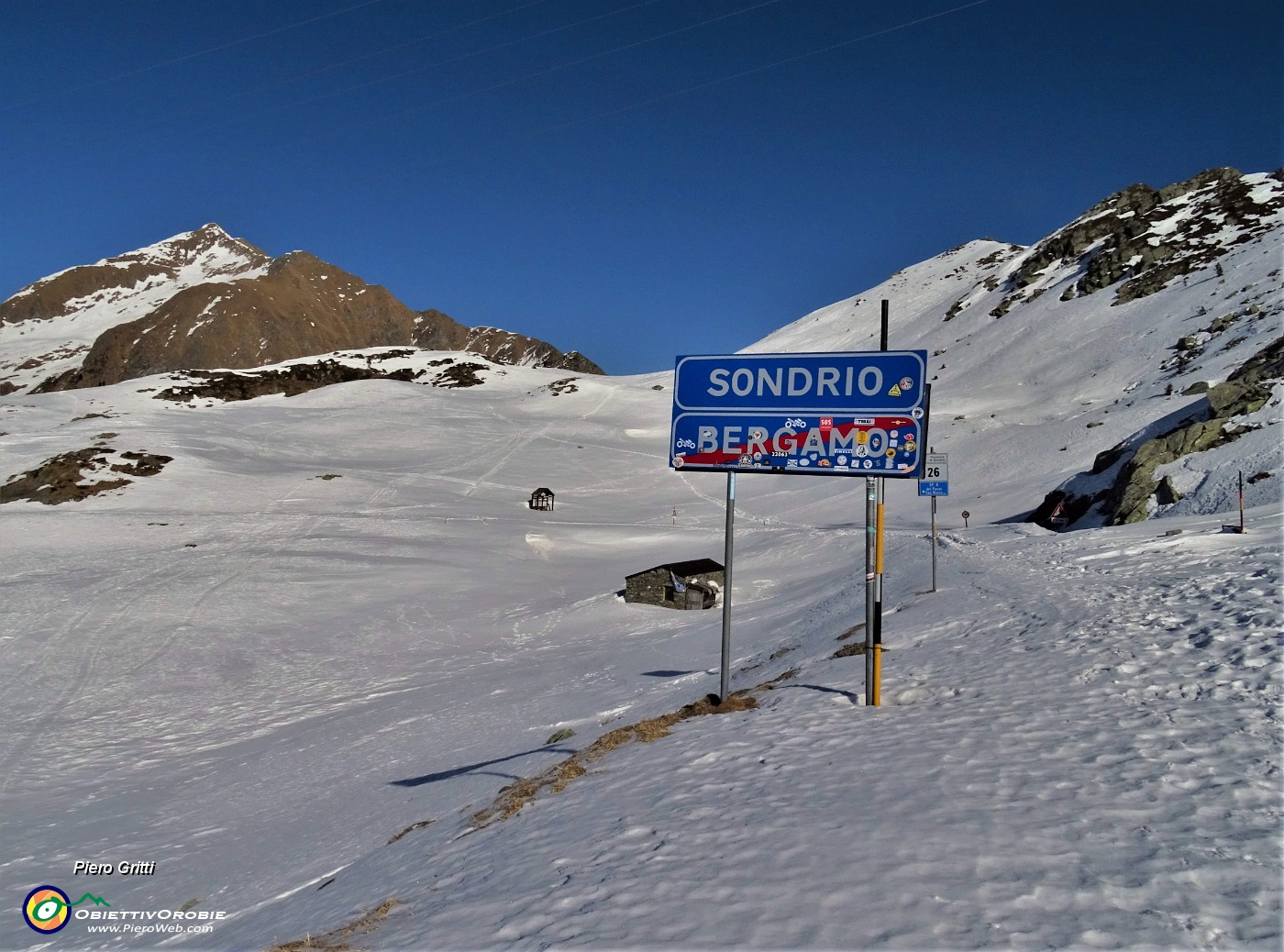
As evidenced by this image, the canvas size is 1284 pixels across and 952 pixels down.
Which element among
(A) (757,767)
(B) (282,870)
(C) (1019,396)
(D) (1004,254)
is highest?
(D) (1004,254)

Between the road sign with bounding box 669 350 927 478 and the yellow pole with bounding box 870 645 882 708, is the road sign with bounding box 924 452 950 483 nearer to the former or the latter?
the road sign with bounding box 669 350 927 478

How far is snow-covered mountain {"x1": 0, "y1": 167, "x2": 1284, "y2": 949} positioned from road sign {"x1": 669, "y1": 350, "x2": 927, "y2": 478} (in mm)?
3199

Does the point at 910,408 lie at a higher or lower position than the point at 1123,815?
higher

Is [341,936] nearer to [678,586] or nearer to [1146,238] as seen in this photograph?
[678,586]

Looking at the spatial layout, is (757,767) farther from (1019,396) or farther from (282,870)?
(1019,396)

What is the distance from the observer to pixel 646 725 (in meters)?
10.5

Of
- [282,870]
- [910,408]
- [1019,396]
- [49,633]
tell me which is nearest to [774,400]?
[910,408]

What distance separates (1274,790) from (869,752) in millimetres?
3244

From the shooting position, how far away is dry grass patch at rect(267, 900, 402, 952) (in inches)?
230

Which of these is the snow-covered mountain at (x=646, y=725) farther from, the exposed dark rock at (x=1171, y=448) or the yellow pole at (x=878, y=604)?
the exposed dark rock at (x=1171, y=448)

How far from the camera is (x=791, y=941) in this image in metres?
4.63

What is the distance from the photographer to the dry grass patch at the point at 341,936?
230 inches

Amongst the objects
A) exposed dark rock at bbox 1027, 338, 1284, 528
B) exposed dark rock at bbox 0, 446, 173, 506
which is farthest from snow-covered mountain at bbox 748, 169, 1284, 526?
exposed dark rock at bbox 0, 446, 173, 506

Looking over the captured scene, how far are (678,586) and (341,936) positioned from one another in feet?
77.1
